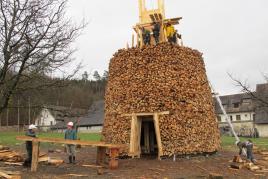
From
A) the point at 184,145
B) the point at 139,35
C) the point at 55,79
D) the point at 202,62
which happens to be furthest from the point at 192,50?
the point at 55,79

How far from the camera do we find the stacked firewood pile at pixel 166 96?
14.6 m

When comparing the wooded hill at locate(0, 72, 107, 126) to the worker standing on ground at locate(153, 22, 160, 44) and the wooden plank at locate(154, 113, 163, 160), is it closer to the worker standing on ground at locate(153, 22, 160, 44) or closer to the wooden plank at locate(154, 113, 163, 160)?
the wooden plank at locate(154, 113, 163, 160)

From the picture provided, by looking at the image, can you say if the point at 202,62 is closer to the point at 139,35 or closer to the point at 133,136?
the point at 139,35

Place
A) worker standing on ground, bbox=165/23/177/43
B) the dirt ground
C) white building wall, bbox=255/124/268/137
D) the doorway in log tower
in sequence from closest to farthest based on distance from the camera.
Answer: the dirt ground < the doorway in log tower < worker standing on ground, bbox=165/23/177/43 < white building wall, bbox=255/124/268/137

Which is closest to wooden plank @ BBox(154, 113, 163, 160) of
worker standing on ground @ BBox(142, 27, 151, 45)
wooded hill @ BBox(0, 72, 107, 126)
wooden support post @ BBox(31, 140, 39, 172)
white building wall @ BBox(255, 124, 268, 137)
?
wooded hill @ BBox(0, 72, 107, 126)

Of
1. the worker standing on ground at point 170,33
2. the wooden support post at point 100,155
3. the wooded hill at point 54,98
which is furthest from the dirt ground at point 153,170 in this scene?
the worker standing on ground at point 170,33

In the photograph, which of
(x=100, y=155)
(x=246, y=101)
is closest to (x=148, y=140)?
(x=100, y=155)

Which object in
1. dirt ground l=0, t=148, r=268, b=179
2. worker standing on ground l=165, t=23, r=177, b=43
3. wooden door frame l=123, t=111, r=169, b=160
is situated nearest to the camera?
dirt ground l=0, t=148, r=268, b=179

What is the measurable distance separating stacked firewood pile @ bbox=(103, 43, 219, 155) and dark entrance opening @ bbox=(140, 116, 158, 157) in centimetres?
142

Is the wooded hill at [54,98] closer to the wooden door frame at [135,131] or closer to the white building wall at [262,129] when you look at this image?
the wooden door frame at [135,131]

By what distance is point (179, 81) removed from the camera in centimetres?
1497

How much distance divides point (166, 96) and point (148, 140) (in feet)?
10.6

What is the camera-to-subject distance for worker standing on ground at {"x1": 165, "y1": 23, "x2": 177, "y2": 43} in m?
16.8

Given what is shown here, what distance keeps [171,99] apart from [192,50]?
9.47 ft
